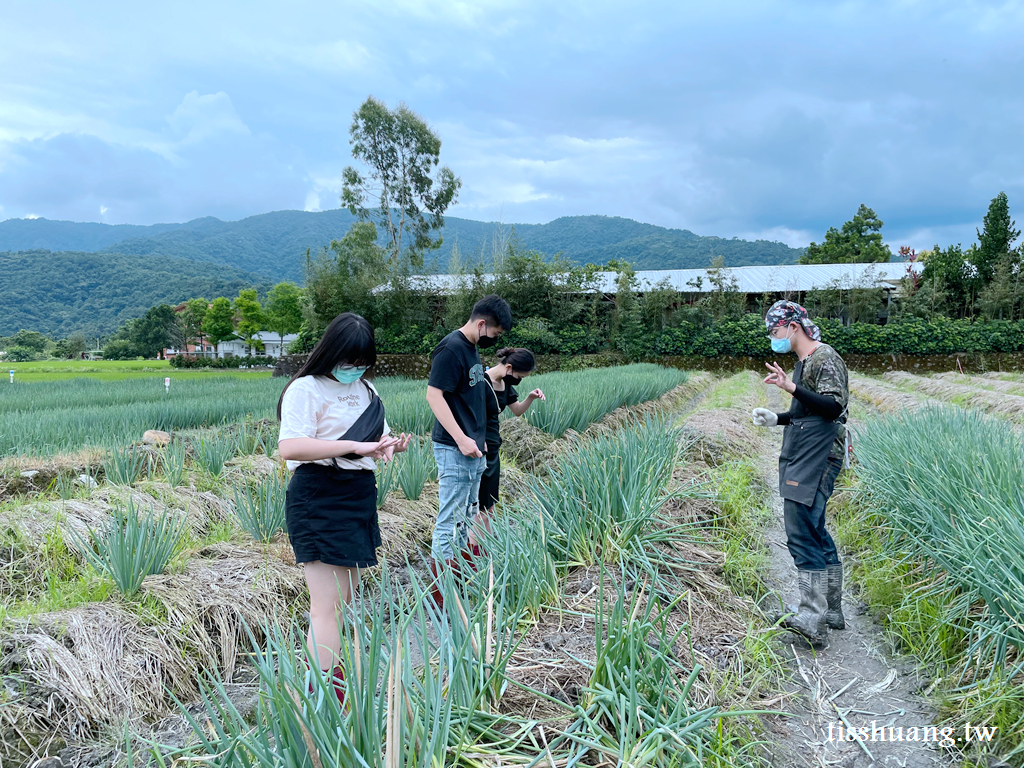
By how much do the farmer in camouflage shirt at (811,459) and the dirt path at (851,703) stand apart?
0.12 meters

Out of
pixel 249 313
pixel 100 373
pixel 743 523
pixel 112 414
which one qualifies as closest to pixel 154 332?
pixel 249 313

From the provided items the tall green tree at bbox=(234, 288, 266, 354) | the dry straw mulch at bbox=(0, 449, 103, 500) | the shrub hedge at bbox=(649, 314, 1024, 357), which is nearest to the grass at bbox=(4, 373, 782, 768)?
the dry straw mulch at bbox=(0, 449, 103, 500)

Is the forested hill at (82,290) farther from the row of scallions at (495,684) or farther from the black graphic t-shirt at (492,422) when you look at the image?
the row of scallions at (495,684)

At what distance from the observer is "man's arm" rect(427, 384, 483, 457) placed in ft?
9.12

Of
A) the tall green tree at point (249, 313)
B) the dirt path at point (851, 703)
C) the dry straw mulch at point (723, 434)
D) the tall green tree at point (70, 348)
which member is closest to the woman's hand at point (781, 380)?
the dirt path at point (851, 703)

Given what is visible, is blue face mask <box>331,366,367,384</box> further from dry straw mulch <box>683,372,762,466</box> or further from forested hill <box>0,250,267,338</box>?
forested hill <box>0,250,267,338</box>

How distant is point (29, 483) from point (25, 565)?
1.94 metres

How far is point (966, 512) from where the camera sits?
245 cm

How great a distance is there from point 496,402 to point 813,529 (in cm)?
175

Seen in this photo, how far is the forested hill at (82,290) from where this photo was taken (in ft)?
257

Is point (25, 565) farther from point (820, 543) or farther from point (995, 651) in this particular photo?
point (995, 651)

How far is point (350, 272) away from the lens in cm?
2608

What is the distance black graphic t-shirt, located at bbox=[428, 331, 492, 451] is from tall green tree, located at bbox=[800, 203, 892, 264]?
43471mm

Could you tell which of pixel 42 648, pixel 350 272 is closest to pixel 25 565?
pixel 42 648
